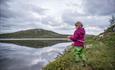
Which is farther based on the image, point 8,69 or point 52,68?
point 8,69

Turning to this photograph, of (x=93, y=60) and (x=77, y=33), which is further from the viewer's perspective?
(x=93, y=60)

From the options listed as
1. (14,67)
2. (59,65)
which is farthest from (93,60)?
(14,67)

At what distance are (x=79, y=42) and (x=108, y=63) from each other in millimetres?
1585

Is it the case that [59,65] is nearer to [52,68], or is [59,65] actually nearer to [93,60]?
[52,68]

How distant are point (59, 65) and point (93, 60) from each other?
149 cm

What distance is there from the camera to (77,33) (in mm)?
9211

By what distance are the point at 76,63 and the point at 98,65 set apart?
852 millimetres

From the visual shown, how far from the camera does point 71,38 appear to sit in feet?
30.3

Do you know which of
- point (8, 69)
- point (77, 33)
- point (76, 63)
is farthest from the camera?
point (8, 69)

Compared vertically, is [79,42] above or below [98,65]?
above

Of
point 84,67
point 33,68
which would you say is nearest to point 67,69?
point 84,67

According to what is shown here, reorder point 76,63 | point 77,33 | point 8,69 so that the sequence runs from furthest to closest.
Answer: point 8,69, point 76,63, point 77,33

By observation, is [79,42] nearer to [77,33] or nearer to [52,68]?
[77,33]

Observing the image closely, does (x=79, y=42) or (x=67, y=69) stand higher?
(x=79, y=42)
